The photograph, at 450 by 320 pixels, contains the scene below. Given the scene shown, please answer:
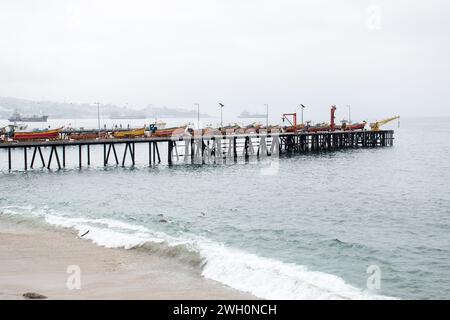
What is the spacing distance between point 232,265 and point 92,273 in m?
5.04

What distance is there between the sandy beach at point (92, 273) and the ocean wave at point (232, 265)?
0.58 meters

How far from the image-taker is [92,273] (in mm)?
19406

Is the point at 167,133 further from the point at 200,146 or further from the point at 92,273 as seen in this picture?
the point at 92,273

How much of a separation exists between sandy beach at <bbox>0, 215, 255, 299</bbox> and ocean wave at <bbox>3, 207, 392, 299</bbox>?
0.58 meters

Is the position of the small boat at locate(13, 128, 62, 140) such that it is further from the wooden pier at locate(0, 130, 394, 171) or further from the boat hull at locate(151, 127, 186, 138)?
the boat hull at locate(151, 127, 186, 138)

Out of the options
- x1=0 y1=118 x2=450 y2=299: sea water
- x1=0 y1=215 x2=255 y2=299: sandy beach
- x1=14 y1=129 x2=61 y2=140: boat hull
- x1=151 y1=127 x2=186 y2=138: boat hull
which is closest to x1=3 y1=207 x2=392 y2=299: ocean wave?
x1=0 y1=118 x2=450 y2=299: sea water

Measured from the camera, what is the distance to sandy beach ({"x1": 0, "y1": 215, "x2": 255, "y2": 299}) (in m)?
16.8

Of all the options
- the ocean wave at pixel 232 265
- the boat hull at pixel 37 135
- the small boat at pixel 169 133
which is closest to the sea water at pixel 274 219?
the ocean wave at pixel 232 265

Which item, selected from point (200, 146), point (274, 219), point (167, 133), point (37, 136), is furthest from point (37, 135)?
point (274, 219)

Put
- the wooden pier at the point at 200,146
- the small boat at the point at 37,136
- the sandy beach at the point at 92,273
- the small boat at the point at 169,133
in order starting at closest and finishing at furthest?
1. the sandy beach at the point at 92,273
2. the wooden pier at the point at 200,146
3. the small boat at the point at 37,136
4. the small boat at the point at 169,133

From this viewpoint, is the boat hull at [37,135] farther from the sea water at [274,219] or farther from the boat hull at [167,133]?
the boat hull at [167,133]

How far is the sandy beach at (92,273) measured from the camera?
1681cm
